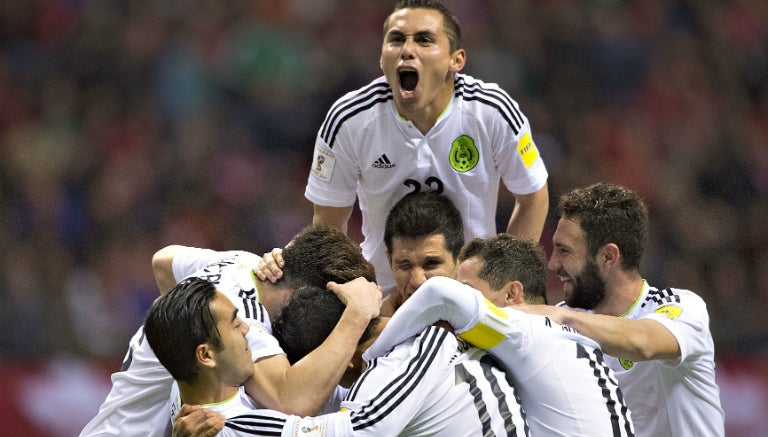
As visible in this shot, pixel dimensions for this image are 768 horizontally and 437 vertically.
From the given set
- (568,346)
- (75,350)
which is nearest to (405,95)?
(568,346)

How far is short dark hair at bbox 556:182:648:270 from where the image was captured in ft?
15.4

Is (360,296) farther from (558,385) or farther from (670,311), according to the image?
(670,311)

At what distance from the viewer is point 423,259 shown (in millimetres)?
5090

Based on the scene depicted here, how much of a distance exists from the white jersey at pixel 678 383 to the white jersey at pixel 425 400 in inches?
38.6

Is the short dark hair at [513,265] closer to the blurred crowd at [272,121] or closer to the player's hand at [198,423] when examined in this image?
the player's hand at [198,423]

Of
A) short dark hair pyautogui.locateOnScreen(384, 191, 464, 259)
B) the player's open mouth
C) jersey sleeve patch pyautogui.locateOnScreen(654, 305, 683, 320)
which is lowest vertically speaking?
jersey sleeve patch pyautogui.locateOnScreen(654, 305, 683, 320)

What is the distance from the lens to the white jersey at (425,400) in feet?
11.7

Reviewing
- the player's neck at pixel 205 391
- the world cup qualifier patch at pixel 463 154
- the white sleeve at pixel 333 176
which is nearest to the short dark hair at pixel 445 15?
the world cup qualifier patch at pixel 463 154

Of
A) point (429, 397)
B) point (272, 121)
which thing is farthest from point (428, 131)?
point (272, 121)

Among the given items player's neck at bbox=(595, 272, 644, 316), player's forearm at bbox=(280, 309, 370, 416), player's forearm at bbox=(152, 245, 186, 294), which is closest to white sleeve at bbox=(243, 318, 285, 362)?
player's forearm at bbox=(280, 309, 370, 416)

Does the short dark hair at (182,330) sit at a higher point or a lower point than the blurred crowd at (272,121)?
lower

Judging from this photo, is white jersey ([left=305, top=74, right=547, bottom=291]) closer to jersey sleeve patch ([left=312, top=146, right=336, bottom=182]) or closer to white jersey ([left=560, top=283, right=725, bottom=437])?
jersey sleeve patch ([left=312, top=146, right=336, bottom=182])

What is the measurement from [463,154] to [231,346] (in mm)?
2035

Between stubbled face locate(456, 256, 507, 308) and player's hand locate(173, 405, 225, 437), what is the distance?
1.12 meters
